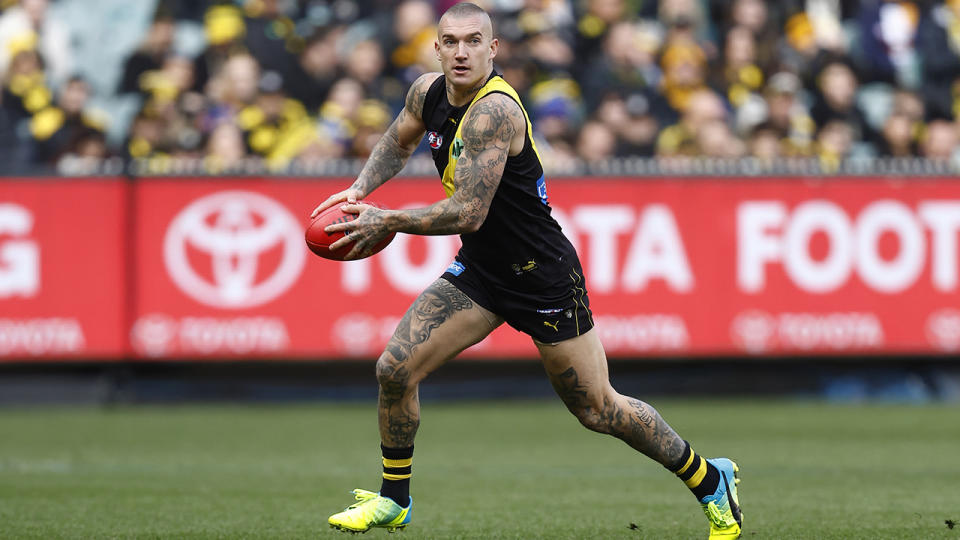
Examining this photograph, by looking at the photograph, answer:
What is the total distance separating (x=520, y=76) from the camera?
48.1 ft

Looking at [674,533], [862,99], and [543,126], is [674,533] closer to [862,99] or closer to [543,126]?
Answer: [543,126]

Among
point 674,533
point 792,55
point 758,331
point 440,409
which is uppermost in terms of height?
point 792,55

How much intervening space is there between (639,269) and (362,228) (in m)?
7.23

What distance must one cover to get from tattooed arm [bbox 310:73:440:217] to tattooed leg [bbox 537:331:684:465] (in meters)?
1.10

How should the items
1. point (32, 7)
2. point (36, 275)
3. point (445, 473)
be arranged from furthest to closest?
1. point (32, 7)
2. point (36, 275)
3. point (445, 473)

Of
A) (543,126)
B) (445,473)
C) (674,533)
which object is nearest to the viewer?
(674,533)

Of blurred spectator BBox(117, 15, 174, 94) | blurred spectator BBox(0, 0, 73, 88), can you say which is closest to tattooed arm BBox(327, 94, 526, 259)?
blurred spectator BBox(117, 15, 174, 94)

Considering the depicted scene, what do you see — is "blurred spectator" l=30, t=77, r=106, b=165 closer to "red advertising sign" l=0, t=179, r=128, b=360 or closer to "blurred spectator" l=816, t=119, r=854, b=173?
"red advertising sign" l=0, t=179, r=128, b=360

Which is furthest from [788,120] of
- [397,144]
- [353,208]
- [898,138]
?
[353,208]

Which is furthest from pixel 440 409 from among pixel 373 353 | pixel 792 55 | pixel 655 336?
pixel 792 55

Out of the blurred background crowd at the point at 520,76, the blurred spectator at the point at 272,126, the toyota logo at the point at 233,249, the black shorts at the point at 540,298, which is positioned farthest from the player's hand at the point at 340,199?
the blurred spectator at the point at 272,126

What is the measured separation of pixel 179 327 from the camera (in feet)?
41.9

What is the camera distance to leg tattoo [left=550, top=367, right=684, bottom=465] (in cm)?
636

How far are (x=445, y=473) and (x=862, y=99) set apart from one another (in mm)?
8449
